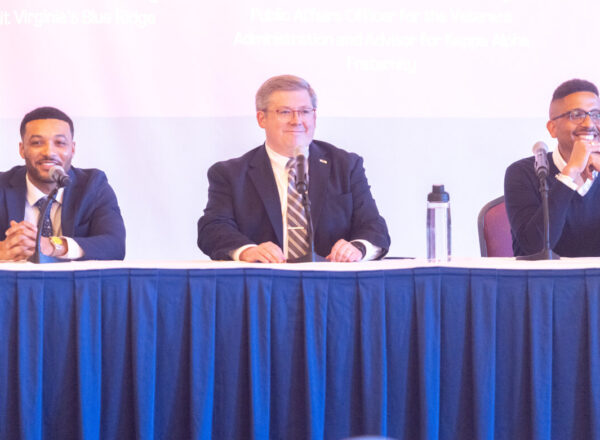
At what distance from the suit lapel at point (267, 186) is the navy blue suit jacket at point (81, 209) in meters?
0.56

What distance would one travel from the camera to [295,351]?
2105 millimetres

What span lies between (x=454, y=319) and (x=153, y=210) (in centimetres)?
217

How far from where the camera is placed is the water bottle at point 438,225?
237 cm

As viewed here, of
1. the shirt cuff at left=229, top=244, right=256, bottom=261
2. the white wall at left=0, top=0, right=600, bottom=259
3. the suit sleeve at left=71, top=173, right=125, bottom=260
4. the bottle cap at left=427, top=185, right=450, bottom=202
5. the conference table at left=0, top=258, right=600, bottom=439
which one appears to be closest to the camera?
the conference table at left=0, top=258, right=600, bottom=439

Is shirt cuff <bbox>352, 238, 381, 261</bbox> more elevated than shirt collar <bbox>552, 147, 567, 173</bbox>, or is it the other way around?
shirt collar <bbox>552, 147, 567, 173</bbox>

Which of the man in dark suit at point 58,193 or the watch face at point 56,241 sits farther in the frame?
the man in dark suit at point 58,193

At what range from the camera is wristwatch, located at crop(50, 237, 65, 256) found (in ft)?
9.01

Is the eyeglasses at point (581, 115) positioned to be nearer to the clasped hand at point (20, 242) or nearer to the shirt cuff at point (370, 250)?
the shirt cuff at point (370, 250)

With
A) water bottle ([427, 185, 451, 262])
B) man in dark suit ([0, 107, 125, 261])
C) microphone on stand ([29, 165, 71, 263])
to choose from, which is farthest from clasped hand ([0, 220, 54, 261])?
water bottle ([427, 185, 451, 262])

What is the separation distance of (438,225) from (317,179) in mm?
701

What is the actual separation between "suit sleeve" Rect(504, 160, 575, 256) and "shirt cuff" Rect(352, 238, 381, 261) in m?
0.51

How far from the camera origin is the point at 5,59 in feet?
12.5

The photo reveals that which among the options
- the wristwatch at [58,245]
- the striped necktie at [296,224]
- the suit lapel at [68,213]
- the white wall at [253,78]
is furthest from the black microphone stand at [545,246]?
the suit lapel at [68,213]

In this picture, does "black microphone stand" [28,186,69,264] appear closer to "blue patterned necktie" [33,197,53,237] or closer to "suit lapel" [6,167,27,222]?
"blue patterned necktie" [33,197,53,237]
